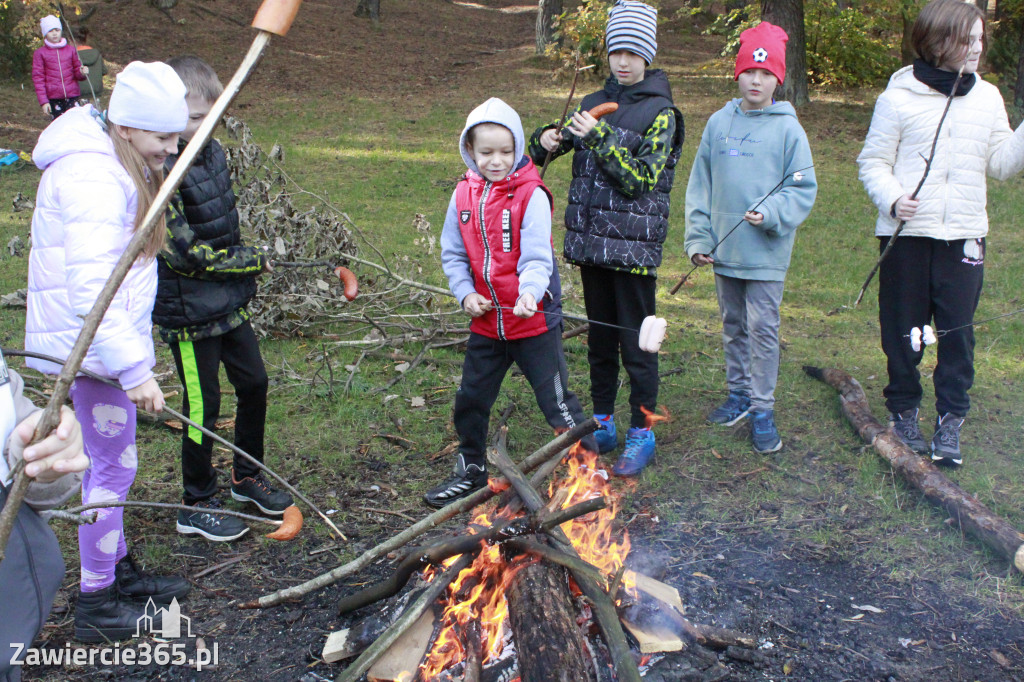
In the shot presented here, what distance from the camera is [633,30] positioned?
3.76 m

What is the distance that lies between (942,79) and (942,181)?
0.48 metres

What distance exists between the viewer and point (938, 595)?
3178mm

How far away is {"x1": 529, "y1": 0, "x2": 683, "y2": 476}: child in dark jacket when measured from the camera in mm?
3768

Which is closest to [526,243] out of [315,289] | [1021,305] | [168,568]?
[168,568]

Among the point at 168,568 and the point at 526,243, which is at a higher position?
the point at 526,243

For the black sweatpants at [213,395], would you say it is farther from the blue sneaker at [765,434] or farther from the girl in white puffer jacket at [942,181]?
the girl in white puffer jacket at [942,181]

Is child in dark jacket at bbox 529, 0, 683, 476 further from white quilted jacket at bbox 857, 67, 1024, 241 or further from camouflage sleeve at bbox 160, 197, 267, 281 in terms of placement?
camouflage sleeve at bbox 160, 197, 267, 281

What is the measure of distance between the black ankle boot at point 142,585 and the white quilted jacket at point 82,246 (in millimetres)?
884

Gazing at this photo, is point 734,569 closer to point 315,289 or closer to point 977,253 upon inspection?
point 977,253

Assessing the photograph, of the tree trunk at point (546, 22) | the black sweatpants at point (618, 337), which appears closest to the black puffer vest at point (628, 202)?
the black sweatpants at point (618, 337)

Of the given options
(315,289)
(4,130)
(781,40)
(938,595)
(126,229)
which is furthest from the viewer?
(4,130)

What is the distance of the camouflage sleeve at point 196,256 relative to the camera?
3236 millimetres

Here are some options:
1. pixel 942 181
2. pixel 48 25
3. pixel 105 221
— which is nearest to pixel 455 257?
pixel 105 221

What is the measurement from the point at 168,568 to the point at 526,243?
2041 mm
